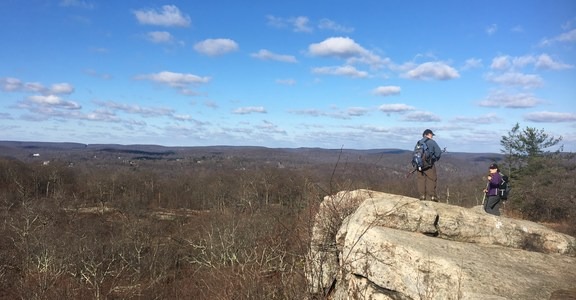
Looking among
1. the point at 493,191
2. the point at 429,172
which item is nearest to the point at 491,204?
the point at 493,191

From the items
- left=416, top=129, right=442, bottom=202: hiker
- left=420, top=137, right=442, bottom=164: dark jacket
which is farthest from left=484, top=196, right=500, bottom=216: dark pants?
left=420, top=137, right=442, bottom=164: dark jacket

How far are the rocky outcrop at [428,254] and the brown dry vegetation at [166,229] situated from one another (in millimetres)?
663

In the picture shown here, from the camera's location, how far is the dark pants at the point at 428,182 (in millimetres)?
11430

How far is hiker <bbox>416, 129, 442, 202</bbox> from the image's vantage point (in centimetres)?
1124

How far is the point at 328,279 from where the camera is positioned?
8875 millimetres

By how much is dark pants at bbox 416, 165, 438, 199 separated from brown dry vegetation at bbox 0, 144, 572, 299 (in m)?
1.41

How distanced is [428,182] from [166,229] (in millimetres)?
61594

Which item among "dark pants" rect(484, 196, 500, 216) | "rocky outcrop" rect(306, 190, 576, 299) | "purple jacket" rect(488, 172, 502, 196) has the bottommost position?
"rocky outcrop" rect(306, 190, 576, 299)

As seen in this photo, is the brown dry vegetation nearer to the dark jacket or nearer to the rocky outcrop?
the rocky outcrop

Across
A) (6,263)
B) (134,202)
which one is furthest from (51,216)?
(134,202)

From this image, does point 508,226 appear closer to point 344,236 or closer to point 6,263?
point 344,236

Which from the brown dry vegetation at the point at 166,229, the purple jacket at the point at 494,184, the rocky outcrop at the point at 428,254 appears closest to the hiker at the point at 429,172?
the brown dry vegetation at the point at 166,229

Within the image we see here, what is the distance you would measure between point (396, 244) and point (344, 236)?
1.59m

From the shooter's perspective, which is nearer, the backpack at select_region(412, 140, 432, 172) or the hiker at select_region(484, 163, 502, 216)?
the backpack at select_region(412, 140, 432, 172)
